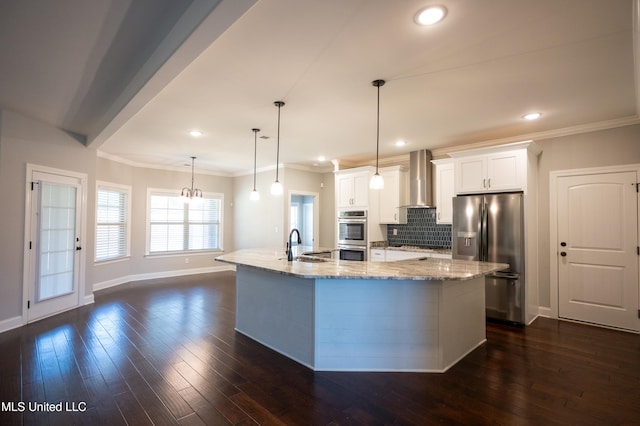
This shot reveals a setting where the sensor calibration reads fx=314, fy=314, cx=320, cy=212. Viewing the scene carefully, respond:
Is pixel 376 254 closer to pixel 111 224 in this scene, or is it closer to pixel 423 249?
pixel 423 249

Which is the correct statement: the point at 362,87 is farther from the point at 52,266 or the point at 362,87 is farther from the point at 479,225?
the point at 52,266

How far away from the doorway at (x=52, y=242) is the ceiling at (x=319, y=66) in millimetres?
834

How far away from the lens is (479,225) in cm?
443

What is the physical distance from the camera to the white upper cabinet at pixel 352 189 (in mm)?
5977

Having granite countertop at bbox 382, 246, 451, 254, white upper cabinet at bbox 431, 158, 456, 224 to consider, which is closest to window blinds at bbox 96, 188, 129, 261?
granite countertop at bbox 382, 246, 451, 254

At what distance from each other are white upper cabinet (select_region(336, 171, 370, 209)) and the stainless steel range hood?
84cm

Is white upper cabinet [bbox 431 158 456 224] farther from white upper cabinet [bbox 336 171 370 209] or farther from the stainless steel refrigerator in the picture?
white upper cabinet [bbox 336 171 370 209]

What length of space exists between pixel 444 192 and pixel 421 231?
0.93 metres

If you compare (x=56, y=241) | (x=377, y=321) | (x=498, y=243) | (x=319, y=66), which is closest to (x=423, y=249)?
(x=498, y=243)

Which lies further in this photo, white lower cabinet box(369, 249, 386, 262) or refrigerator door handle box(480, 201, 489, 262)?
white lower cabinet box(369, 249, 386, 262)

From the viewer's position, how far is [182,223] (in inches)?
303

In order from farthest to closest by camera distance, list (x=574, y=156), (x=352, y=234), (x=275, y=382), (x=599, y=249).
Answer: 1. (x=352, y=234)
2. (x=574, y=156)
3. (x=599, y=249)
4. (x=275, y=382)

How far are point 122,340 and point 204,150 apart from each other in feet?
11.3

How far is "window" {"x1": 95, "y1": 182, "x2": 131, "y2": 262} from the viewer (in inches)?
242
